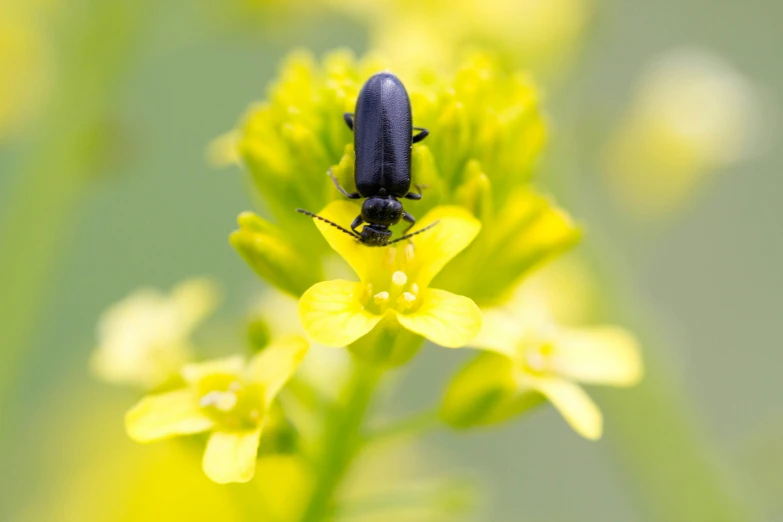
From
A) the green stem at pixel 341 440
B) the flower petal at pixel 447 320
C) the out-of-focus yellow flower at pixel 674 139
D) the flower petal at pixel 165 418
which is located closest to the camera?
the flower petal at pixel 447 320

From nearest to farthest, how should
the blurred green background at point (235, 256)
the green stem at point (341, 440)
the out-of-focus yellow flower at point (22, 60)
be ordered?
the green stem at point (341, 440)
the blurred green background at point (235, 256)
the out-of-focus yellow flower at point (22, 60)

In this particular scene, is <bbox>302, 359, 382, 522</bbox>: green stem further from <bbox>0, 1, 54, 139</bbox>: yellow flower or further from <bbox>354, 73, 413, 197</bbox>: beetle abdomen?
<bbox>0, 1, 54, 139</bbox>: yellow flower

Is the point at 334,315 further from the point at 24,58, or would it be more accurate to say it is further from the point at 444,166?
the point at 24,58

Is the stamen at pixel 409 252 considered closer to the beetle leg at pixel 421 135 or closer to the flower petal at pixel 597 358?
the beetle leg at pixel 421 135

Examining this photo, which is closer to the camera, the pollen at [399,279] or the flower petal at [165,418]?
the flower petal at [165,418]

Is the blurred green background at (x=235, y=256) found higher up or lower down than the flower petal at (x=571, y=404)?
higher up

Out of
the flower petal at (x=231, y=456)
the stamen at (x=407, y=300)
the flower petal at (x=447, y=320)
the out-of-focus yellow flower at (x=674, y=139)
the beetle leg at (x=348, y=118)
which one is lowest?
the flower petal at (x=231, y=456)

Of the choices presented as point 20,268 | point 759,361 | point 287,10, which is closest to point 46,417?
point 20,268

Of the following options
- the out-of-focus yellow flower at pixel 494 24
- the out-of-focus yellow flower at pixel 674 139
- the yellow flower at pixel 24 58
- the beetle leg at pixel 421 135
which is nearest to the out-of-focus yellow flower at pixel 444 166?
the beetle leg at pixel 421 135
